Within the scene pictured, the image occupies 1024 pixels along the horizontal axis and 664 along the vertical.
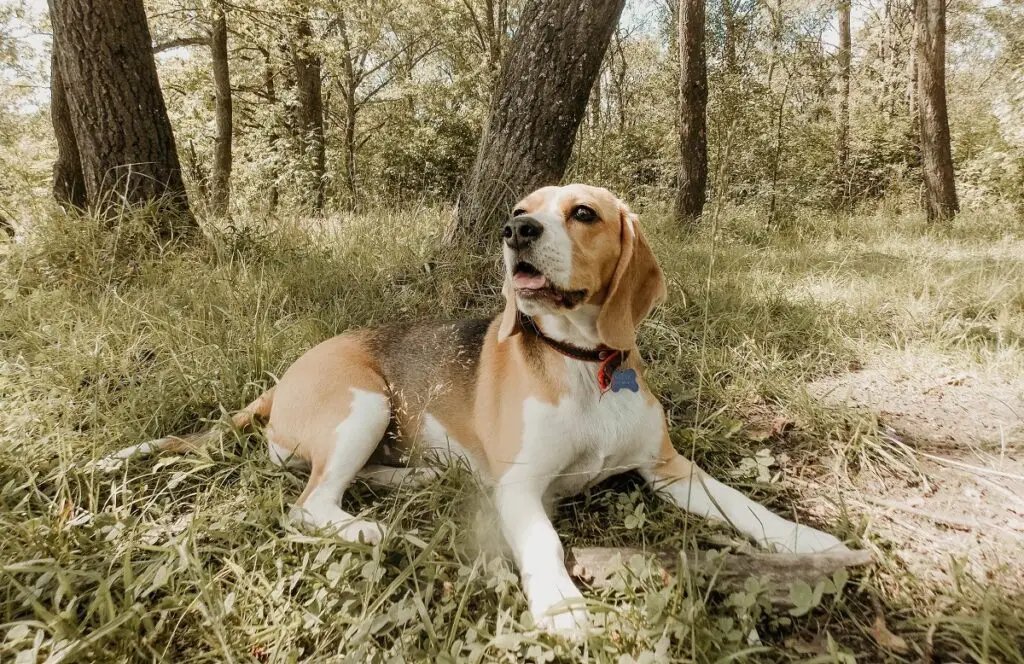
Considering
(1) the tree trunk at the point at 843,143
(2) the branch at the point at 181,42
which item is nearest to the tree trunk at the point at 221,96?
(2) the branch at the point at 181,42

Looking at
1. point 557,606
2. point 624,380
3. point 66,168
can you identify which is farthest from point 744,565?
point 66,168

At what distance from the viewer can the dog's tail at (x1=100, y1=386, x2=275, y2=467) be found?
233cm

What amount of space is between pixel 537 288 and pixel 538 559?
3.16ft

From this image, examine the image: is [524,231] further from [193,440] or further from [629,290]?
[193,440]

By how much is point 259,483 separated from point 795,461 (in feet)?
8.14

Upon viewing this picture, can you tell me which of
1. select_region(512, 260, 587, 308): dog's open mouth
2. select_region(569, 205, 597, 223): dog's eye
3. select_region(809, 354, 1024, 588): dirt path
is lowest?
select_region(809, 354, 1024, 588): dirt path

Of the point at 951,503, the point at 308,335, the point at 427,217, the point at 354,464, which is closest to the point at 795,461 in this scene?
the point at 951,503

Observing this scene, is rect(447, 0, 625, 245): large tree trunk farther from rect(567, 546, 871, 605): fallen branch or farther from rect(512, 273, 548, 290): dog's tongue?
rect(567, 546, 871, 605): fallen branch

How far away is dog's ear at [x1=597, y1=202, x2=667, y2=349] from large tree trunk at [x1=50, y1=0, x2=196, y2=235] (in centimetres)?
423

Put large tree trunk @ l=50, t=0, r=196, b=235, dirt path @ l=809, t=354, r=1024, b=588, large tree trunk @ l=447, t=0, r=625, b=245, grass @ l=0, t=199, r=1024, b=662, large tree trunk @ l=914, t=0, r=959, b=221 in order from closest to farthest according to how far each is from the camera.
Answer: grass @ l=0, t=199, r=1024, b=662 < dirt path @ l=809, t=354, r=1024, b=588 < large tree trunk @ l=447, t=0, r=625, b=245 < large tree trunk @ l=50, t=0, r=196, b=235 < large tree trunk @ l=914, t=0, r=959, b=221

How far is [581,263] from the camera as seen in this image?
2.07 m

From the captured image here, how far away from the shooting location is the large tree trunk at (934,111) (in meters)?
9.30

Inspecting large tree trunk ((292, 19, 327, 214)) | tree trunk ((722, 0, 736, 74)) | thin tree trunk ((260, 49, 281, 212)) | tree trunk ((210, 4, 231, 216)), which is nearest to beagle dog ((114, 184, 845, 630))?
tree trunk ((722, 0, 736, 74))

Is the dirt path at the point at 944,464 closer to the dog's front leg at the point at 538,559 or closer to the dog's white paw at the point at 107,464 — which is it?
the dog's front leg at the point at 538,559
